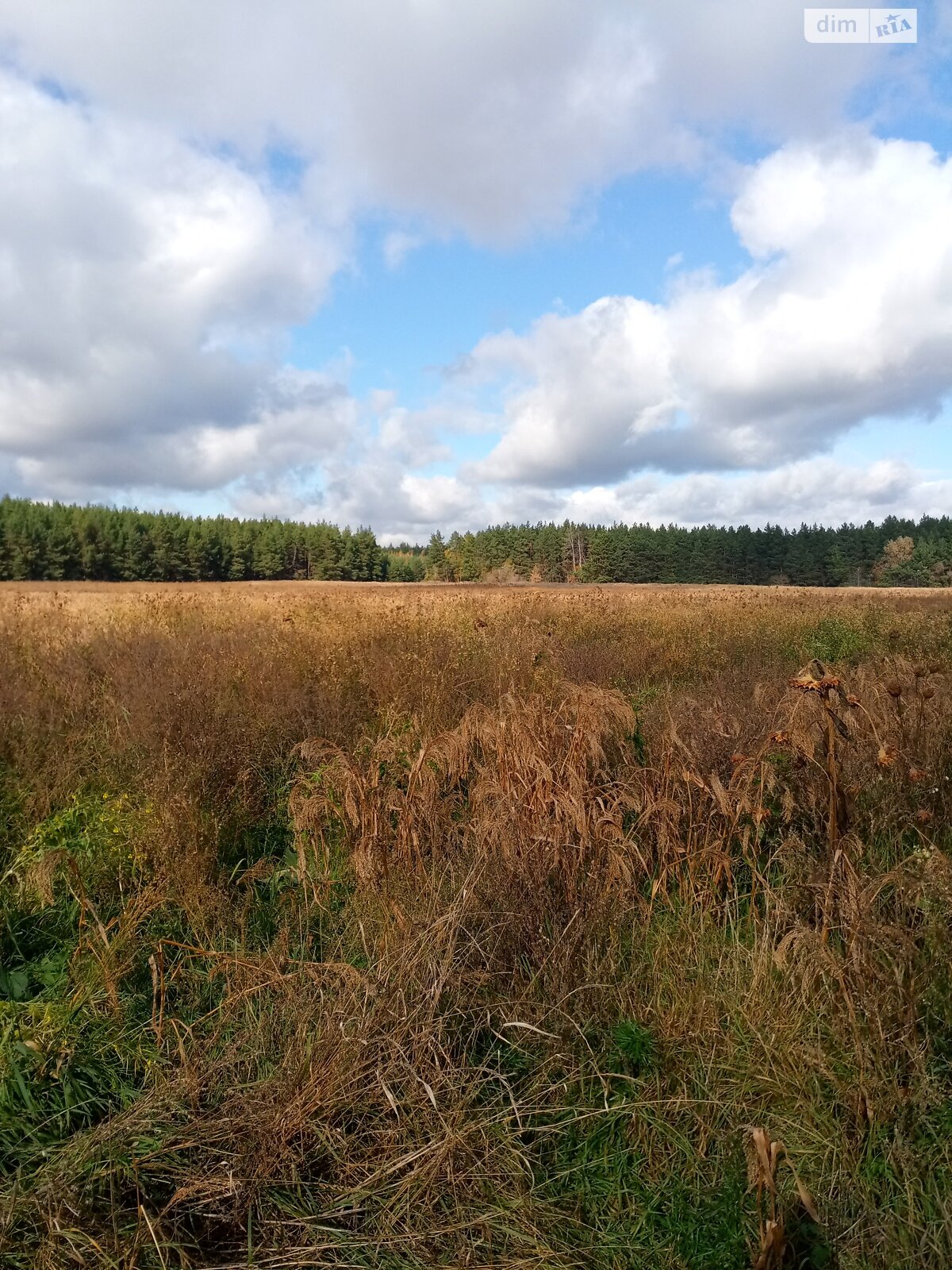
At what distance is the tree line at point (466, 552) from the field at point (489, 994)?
73.0 m

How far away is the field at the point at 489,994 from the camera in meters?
1.72

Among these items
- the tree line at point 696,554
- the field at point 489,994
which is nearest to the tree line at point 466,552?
the tree line at point 696,554

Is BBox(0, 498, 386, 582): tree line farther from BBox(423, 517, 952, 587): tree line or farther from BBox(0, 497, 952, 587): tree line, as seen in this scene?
BBox(423, 517, 952, 587): tree line

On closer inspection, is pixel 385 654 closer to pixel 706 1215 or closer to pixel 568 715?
pixel 568 715

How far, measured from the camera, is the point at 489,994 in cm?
240

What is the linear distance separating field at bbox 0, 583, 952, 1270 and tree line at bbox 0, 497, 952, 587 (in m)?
73.0

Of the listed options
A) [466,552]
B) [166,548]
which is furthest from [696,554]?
[166,548]

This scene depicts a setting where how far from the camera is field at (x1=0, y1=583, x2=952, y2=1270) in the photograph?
1.72 meters

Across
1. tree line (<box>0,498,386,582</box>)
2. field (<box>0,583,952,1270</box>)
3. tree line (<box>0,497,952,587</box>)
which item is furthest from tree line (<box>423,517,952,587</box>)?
field (<box>0,583,952,1270</box>)

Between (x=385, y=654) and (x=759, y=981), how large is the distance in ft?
16.8

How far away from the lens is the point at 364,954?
277cm

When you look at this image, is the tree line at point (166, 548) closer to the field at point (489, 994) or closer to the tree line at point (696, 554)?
the tree line at point (696, 554)

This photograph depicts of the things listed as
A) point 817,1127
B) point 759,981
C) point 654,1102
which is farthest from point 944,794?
point 654,1102

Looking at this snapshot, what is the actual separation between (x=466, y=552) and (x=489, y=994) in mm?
105867
